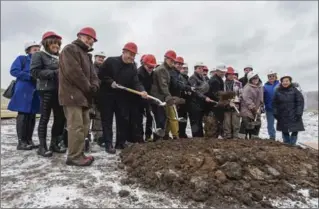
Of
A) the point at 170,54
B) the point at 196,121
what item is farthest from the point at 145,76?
the point at 196,121

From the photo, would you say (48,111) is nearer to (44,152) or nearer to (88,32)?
(44,152)

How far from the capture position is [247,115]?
7.50 m

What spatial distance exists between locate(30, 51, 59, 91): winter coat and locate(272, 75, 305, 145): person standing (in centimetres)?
478

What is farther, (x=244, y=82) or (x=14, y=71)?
(x=244, y=82)

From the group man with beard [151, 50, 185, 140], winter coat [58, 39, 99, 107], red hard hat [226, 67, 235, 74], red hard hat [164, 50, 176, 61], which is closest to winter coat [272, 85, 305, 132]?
red hard hat [226, 67, 235, 74]

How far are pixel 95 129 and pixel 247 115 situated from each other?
3.13m

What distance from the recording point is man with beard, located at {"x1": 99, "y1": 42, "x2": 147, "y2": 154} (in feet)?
20.0

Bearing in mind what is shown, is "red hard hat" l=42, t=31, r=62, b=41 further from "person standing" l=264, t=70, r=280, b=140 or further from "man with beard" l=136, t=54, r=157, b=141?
"person standing" l=264, t=70, r=280, b=140

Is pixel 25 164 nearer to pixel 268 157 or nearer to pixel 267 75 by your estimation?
pixel 268 157

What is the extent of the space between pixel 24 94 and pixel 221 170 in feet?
10.9

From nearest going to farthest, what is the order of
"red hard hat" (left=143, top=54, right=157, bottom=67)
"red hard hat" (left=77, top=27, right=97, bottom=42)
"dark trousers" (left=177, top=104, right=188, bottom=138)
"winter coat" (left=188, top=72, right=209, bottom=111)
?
"red hard hat" (left=77, top=27, right=97, bottom=42) → "red hard hat" (left=143, top=54, right=157, bottom=67) → "winter coat" (left=188, top=72, right=209, bottom=111) → "dark trousers" (left=177, top=104, right=188, bottom=138)

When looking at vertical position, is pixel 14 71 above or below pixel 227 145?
above

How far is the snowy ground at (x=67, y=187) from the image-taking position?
4.11 metres

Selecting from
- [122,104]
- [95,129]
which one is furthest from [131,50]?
[95,129]
